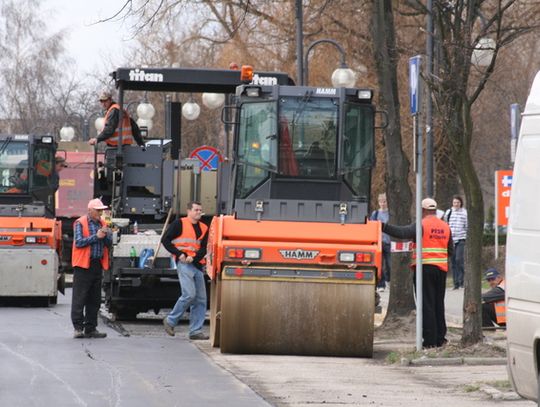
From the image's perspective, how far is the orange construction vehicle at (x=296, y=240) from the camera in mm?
14977

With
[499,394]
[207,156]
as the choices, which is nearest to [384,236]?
[207,156]

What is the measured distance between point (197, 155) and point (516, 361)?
11.8 m

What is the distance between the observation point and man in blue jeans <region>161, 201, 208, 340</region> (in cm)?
1736

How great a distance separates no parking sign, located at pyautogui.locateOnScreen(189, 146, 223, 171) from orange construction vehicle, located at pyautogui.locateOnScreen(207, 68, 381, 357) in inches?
176

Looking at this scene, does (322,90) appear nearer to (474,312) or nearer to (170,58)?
(474,312)

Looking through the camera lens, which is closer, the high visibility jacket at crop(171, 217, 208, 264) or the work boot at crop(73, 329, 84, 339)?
the work boot at crop(73, 329, 84, 339)

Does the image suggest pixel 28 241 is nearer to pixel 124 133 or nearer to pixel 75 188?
pixel 124 133

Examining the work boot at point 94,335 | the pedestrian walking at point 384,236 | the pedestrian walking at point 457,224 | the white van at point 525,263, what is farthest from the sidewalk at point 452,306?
the white van at point 525,263

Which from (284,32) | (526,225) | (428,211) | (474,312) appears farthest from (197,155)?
(284,32)

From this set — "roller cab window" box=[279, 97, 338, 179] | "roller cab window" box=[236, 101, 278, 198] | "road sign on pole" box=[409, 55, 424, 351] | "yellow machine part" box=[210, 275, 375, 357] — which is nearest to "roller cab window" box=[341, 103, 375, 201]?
"roller cab window" box=[279, 97, 338, 179]

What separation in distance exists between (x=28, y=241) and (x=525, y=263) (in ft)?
45.9

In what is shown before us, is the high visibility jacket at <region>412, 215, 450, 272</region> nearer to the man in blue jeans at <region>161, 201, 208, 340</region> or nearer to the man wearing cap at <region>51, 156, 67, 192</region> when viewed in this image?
the man in blue jeans at <region>161, 201, 208, 340</region>

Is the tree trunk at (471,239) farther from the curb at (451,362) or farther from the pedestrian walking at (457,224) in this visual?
the pedestrian walking at (457,224)

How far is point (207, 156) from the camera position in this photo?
21.1m
